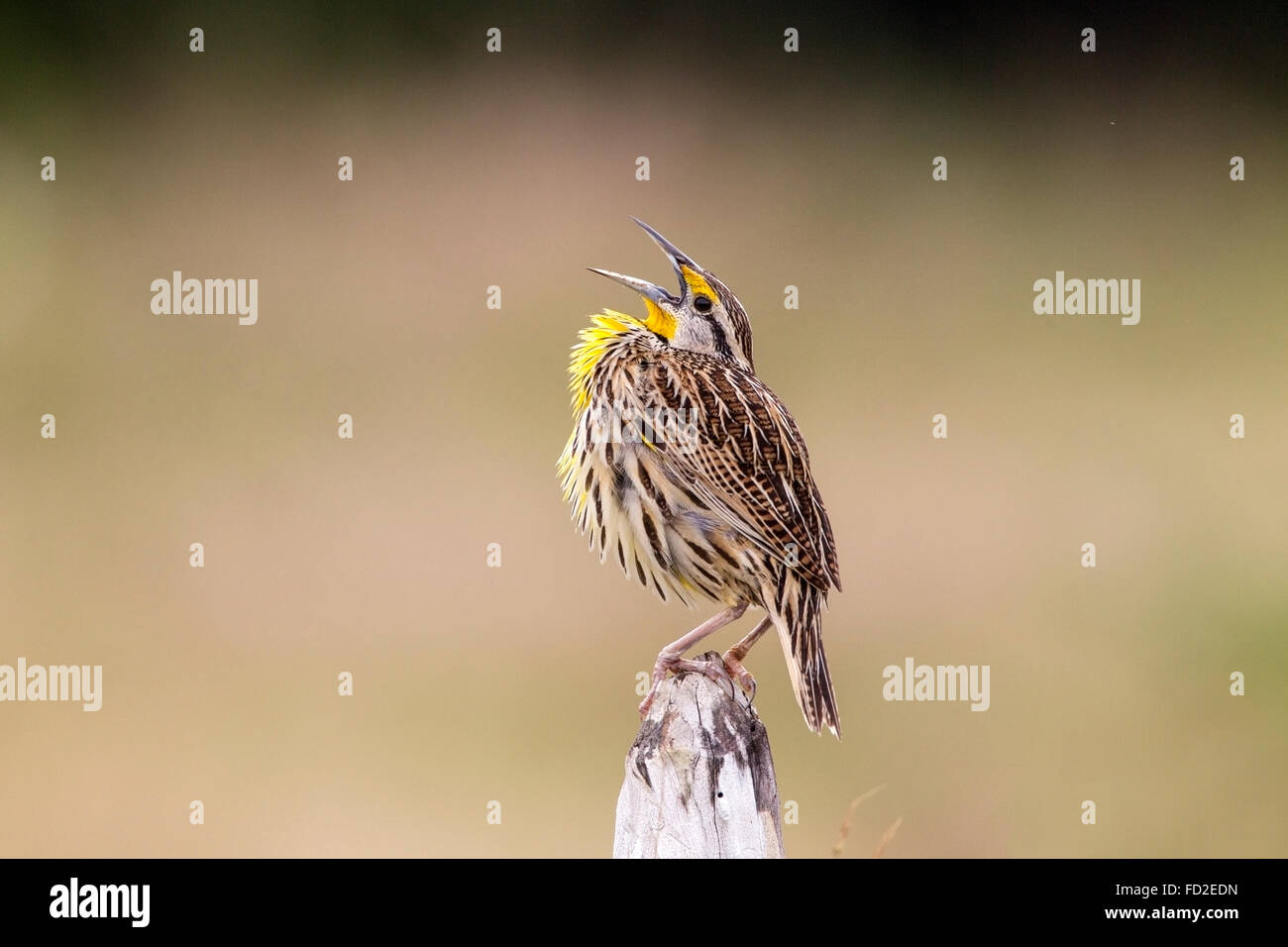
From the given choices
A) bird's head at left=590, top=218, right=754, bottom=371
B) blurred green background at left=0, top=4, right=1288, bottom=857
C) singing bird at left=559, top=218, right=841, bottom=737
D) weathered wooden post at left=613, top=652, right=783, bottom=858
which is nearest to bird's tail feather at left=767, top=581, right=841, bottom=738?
singing bird at left=559, top=218, right=841, bottom=737

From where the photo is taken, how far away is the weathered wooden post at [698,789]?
9.44 ft

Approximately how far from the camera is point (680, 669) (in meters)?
3.32

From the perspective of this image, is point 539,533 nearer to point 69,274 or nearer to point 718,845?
point 69,274

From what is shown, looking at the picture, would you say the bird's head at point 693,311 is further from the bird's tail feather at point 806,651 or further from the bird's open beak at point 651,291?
the bird's tail feather at point 806,651

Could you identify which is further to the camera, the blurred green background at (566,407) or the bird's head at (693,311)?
the blurred green background at (566,407)

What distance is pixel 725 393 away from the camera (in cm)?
405

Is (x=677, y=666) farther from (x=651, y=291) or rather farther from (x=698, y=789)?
(x=651, y=291)

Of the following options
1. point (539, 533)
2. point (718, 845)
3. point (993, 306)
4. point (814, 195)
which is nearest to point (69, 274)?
point (539, 533)

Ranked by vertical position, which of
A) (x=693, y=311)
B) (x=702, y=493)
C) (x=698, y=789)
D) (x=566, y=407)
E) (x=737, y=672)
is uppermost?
(x=566, y=407)

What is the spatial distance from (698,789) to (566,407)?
225 inches

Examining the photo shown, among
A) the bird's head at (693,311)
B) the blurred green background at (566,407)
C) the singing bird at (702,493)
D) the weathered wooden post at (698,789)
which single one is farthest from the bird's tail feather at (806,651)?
the blurred green background at (566,407)

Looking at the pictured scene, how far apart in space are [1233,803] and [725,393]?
3.84m

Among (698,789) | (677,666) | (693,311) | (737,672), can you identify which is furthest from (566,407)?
(698,789)

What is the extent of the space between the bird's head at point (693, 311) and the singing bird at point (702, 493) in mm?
178
